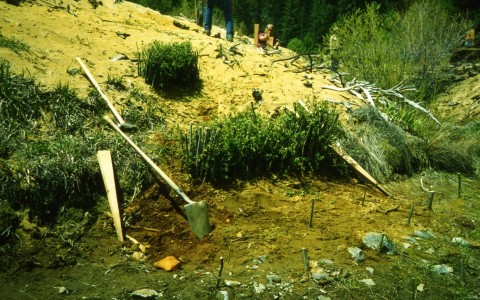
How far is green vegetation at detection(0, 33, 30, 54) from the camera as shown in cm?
449

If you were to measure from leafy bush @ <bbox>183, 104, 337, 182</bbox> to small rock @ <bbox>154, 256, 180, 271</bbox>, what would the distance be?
114 cm

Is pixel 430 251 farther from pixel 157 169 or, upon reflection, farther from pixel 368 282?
pixel 157 169

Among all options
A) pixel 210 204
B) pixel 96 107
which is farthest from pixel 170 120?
pixel 210 204

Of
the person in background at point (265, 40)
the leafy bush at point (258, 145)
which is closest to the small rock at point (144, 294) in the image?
the leafy bush at point (258, 145)

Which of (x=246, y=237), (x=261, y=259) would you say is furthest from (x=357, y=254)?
(x=246, y=237)

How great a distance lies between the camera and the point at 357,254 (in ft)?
10.5

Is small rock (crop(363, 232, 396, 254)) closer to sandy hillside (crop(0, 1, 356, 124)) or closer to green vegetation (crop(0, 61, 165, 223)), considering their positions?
green vegetation (crop(0, 61, 165, 223))

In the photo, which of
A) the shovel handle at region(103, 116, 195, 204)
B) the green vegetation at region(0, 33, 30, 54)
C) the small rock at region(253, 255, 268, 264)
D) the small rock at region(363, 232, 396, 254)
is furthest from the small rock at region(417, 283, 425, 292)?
the green vegetation at region(0, 33, 30, 54)

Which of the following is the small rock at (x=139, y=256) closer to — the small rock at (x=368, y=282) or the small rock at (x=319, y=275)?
the small rock at (x=319, y=275)

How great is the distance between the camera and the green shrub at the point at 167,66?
502 centimetres

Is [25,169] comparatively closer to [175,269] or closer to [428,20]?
[175,269]

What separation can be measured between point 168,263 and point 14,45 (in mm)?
3549

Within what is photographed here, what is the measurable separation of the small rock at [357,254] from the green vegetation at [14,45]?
446cm

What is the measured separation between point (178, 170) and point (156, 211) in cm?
60
